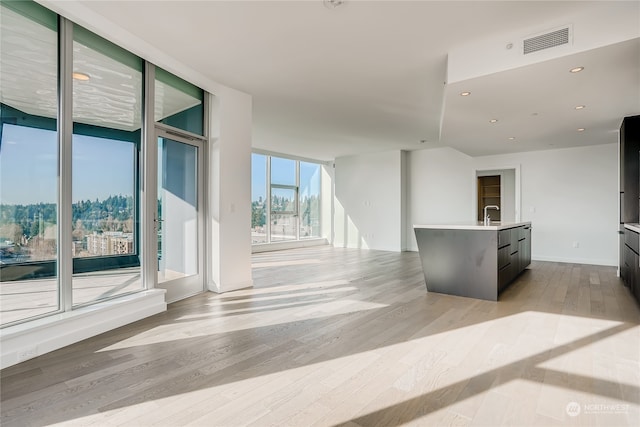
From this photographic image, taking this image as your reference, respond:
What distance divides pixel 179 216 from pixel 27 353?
2060 millimetres

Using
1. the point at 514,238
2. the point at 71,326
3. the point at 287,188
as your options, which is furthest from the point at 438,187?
the point at 71,326

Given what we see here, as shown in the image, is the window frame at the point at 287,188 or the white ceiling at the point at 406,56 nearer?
the white ceiling at the point at 406,56

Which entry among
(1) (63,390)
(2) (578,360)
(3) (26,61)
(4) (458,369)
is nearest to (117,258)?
(1) (63,390)

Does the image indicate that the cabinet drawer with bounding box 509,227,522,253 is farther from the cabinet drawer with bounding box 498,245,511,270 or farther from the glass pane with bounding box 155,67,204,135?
the glass pane with bounding box 155,67,204,135

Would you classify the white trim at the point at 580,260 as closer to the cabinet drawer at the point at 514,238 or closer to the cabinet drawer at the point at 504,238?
the cabinet drawer at the point at 514,238

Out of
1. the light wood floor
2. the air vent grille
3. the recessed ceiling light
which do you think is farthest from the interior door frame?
the recessed ceiling light

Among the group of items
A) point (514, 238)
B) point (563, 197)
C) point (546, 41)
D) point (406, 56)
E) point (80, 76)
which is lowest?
point (514, 238)

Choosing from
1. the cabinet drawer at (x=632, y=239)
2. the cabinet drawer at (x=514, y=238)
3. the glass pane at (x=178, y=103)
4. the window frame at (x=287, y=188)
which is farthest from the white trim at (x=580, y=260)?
the glass pane at (x=178, y=103)

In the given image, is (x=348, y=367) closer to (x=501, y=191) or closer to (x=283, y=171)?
(x=501, y=191)

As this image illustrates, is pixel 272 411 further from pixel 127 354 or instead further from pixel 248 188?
pixel 248 188

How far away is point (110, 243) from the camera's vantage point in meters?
3.30

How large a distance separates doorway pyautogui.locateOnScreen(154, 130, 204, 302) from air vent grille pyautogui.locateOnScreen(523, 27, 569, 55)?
3.81m

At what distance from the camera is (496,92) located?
12.0 feet

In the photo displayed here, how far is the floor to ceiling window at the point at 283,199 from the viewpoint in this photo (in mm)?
9158
